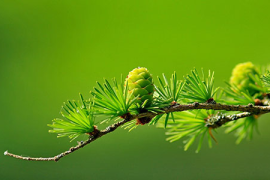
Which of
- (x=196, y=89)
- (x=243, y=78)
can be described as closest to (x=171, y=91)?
(x=196, y=89)

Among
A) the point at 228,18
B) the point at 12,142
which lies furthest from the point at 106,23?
the point at 12,142

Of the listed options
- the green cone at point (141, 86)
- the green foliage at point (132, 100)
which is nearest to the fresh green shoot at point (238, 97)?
the green foliage at point (132, 100)

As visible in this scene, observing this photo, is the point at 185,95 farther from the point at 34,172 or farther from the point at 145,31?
the point at 145,31

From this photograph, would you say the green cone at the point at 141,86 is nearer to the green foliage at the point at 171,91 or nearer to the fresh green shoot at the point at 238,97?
the green foliage at the point at 171,91

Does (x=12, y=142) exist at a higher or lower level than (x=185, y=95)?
lower

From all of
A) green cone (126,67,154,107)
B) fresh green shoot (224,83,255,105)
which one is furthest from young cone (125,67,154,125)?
fresh green shoot (224,83,255,105)

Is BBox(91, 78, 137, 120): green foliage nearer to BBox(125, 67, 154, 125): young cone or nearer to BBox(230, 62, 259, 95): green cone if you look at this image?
BBox(125, 67, 154, 125): young cone
